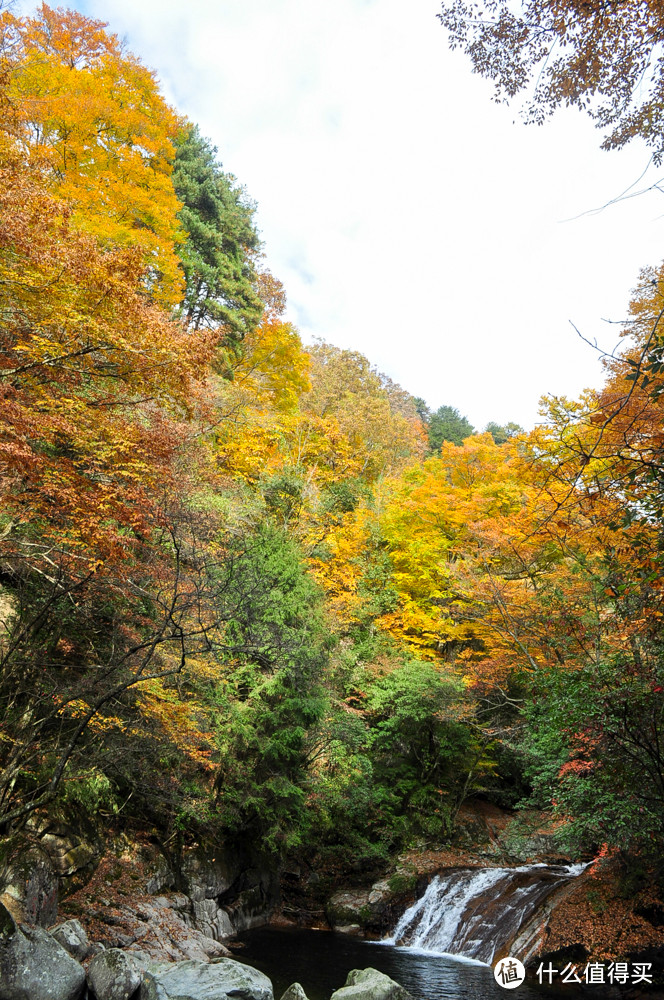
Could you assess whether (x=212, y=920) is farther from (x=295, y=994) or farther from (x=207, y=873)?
(x=295, y=994)

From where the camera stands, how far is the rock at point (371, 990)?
23.7ft

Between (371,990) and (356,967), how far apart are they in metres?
3.86

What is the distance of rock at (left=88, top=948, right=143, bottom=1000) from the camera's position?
632 centimetres

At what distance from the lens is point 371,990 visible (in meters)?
7.27

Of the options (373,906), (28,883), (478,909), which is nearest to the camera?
(28,883)

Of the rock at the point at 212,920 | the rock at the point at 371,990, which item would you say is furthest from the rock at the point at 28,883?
the rock at the point at 371,990

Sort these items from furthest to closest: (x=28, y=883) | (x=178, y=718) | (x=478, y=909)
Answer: (x=478, y=909), (x=178, y=718), (x=28, y=883)

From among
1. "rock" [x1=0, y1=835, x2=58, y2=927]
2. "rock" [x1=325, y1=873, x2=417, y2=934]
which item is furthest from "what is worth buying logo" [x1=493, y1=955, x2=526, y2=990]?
"rock" [x1=0, y1=835, x2=58, y2=927]

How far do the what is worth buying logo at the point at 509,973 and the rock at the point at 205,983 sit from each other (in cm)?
449

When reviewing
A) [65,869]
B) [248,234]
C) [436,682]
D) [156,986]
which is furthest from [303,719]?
[248,234]

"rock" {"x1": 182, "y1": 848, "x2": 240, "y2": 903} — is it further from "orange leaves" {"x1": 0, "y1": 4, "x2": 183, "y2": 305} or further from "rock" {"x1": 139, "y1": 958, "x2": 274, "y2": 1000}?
"orange leaves" {"x1": 0, "y1": 4, "x2": 183, "y2": 305}

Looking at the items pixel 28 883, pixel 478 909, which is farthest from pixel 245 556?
pixel 478 909

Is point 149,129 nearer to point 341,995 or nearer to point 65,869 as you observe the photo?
point 65,869

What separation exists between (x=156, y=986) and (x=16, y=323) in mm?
7629
